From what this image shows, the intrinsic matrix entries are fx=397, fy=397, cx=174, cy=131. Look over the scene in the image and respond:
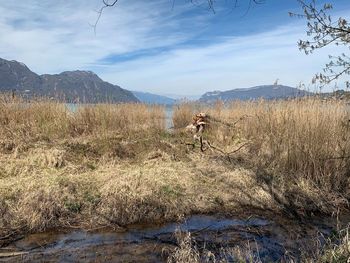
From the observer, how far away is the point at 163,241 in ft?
14.7

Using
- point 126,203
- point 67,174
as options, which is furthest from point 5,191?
point 126,203


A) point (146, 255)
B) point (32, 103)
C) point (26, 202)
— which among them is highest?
point (32, 103)

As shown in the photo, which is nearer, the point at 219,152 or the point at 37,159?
the point at 37,159

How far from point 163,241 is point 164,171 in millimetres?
2111

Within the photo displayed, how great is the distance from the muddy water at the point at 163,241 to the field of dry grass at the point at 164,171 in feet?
0.88

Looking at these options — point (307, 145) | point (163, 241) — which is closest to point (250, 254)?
point (163, 241)

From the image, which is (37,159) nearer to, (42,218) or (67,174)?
(67,174)

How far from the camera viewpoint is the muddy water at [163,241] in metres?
4.10

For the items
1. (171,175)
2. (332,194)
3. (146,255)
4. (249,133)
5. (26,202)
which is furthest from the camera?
(249,133)

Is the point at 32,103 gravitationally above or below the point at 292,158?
above

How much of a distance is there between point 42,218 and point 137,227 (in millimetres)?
1147

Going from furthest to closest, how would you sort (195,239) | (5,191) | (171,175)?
(171,175) → (5,191) → (195,239)

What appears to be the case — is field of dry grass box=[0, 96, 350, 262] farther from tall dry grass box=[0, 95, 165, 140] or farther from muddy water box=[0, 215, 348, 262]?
muddy water box=[0, 215, 348, 262]

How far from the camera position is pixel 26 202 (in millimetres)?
4918
